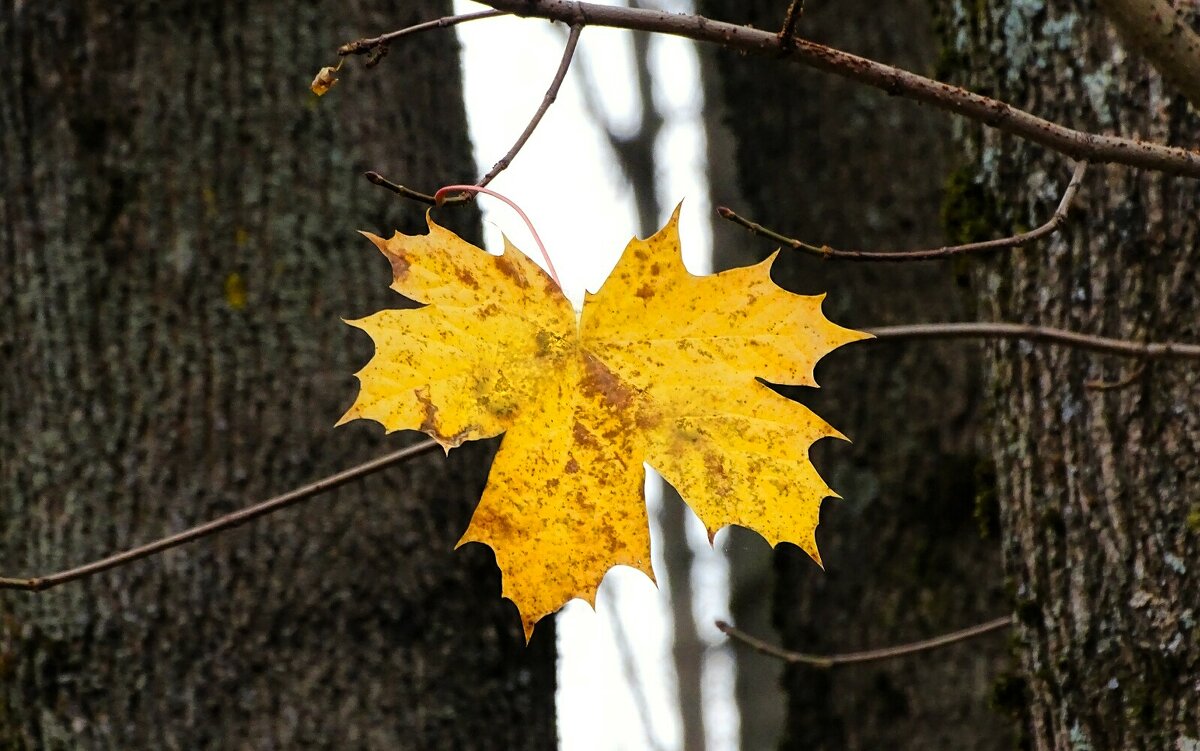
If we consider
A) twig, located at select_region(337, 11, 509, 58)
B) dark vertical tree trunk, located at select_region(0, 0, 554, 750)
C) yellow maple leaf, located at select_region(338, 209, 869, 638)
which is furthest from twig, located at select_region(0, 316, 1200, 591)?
dark vertical tree trunk, located at select_region(0, 0, 554, 750)

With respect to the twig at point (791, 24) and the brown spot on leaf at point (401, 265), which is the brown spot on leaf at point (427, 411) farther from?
the twig at point (791, 24)

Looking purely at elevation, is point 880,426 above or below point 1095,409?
above

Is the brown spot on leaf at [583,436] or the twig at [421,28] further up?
the twig at [421,28]

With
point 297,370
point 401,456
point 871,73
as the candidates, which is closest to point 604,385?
point 401,456

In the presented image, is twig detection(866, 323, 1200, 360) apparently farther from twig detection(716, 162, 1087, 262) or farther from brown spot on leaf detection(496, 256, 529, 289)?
brown spot on leaf detection(496, 256, 529, 289)

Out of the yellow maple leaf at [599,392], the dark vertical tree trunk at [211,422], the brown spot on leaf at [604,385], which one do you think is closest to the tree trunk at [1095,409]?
the yellow maple leaf at [599,392]

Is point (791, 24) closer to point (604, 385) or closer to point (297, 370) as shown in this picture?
point (604, 385)

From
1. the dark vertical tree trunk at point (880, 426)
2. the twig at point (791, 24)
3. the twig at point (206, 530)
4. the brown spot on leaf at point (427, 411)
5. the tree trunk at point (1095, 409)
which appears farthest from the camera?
the dark vertical tree trunk at point (880, 426)

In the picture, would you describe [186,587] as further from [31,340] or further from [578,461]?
[578,461]
